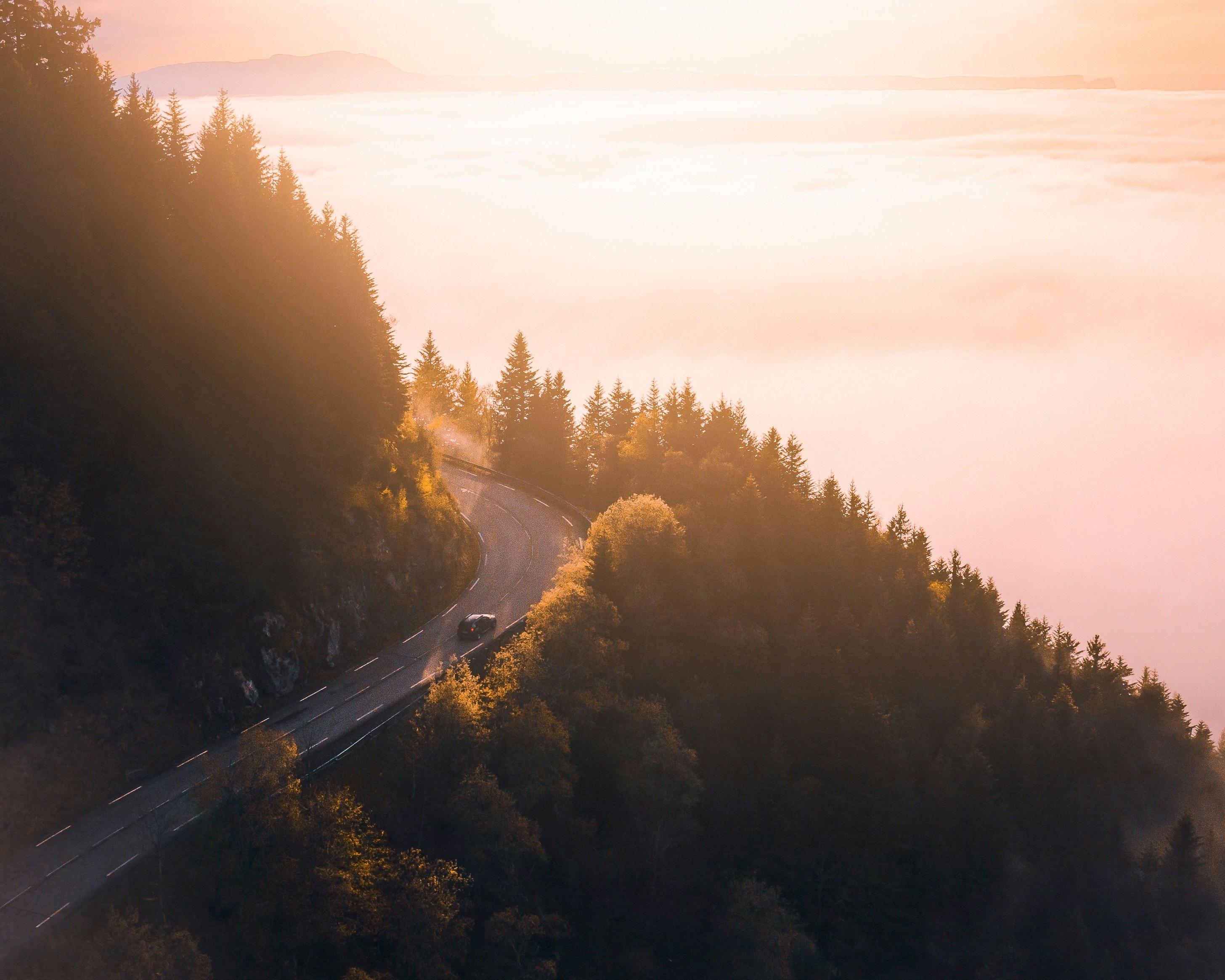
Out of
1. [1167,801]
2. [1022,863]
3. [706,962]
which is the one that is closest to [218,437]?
[706,962]

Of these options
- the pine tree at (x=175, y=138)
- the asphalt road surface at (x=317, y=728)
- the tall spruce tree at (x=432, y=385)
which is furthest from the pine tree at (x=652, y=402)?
the pine tree at (x=175, y=138)

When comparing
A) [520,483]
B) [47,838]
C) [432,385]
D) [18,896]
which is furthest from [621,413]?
[18,896]

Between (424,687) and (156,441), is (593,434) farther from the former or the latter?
(156,441)

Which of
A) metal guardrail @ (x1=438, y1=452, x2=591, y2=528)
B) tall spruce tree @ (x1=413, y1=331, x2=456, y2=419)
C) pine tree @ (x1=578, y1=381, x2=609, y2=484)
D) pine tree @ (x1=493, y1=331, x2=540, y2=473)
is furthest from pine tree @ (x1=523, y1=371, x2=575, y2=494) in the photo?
tall spruce tree @ (x1=413, y1=331, x2=456, y2=419)

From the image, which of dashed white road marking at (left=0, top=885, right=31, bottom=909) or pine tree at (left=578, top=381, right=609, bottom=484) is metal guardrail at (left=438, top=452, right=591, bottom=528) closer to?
pine tree at (left=578, top=381, right=609, bottom=484)

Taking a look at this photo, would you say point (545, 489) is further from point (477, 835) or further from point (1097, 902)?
point (1097, 902)
